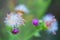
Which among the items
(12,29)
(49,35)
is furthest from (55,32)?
(12,29)

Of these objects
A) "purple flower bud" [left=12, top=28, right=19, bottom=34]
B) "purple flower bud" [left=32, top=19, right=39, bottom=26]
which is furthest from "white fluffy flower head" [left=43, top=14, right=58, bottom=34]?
"purple flower bud" [left=12, top=28, right=19, bottom=34]

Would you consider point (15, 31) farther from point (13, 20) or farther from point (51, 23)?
point (51, 23)

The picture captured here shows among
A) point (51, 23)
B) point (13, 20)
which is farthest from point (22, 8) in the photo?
point (51, 23)

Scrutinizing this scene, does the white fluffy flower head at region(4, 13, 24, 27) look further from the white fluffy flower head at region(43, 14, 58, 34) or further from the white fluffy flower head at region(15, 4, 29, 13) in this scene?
the white fluffy flower head at region(43, 14, 58, 34)

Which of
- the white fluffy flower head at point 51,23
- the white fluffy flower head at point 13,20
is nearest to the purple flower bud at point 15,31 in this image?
the white fluffy flower head at point 13,20

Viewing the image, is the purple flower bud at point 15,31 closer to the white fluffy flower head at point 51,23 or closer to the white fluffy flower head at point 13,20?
the white fluffy flower head at point 13,20

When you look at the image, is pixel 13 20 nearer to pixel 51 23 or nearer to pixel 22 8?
pixel 22 8

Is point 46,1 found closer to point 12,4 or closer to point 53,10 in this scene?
point 53,10

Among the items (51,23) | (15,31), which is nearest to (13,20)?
(15,31)
